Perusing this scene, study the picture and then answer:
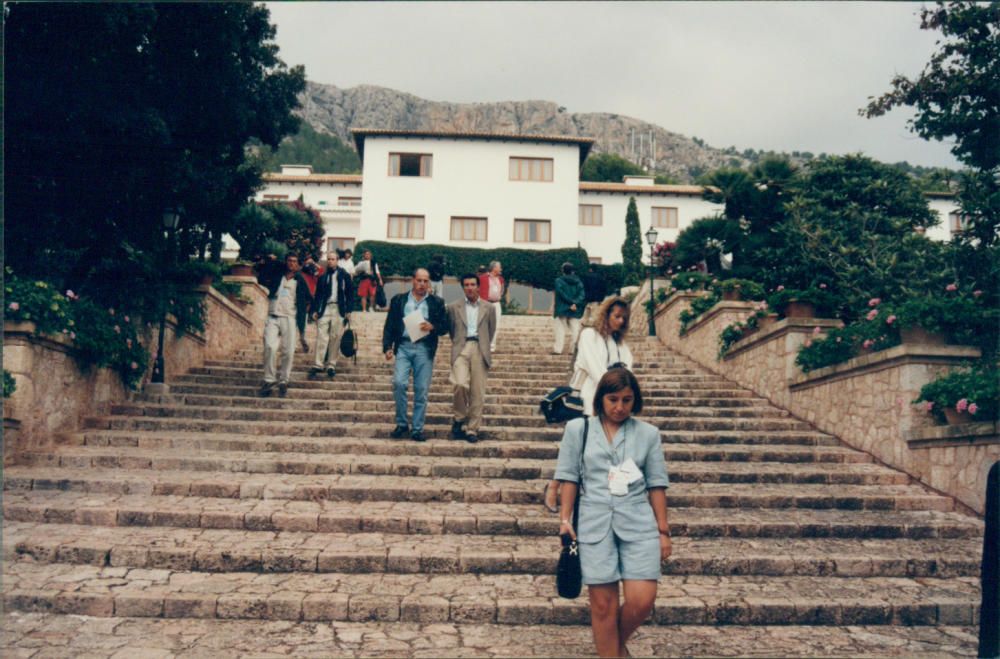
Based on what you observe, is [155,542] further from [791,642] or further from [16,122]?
[16,122]

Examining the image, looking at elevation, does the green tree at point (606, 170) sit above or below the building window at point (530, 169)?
above

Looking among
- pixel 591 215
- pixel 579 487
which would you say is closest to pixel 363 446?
pixel 579 487

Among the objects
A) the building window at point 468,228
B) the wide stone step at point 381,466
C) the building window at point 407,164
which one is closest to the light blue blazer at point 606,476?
the wide stone step at point 381,466

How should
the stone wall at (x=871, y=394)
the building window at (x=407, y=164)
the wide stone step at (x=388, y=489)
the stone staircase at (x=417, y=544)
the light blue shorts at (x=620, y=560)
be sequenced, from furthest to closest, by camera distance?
the building window at (x=407, y=164)
the stone wall at (x=871, y=394)
the wide stone step at (x=388, y=489)
the stone staircase at (x=417, y=544)
the light blue shorts at (x=620, y=560)

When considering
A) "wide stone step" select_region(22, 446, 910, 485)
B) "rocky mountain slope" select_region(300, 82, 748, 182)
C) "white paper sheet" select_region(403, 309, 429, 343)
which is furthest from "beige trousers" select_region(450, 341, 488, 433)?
"rocky mountain slope" select_region(300, 82, 748, 182)

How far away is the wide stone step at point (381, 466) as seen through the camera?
23.7ft

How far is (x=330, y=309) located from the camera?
1091cm

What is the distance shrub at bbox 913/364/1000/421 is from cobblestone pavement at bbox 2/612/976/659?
8.76ft

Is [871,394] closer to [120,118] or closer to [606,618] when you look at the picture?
[606,618]

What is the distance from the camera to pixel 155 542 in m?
5.50

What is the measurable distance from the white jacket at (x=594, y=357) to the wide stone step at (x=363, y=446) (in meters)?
2.83

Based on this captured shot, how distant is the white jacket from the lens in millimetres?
5230

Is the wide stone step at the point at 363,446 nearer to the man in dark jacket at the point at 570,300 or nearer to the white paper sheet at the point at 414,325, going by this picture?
the white paper sheet at the point at 414,325

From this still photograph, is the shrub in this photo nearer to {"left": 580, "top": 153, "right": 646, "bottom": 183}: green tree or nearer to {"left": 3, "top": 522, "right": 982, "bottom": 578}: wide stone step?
{"left": 3, "top": 522, "right": 982, "bottom": 578}: wide stone step
